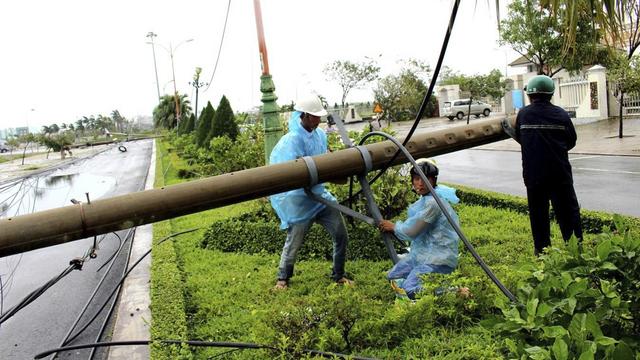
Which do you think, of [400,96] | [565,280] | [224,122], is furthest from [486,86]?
[565,280]

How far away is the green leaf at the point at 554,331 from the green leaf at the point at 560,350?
0.31 feet

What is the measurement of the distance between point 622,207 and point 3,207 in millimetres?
7297

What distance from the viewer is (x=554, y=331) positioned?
169 centimetres

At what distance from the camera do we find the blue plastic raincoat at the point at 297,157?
421cm

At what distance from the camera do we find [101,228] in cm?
273

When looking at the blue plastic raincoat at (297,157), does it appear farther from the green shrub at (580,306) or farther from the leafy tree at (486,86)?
the leafy tree at (486,86)

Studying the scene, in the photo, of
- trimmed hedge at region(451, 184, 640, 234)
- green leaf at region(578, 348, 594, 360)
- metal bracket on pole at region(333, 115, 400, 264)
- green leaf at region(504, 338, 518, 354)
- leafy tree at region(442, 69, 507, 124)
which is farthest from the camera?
leafy tree at region(442, 69, 507, 124)

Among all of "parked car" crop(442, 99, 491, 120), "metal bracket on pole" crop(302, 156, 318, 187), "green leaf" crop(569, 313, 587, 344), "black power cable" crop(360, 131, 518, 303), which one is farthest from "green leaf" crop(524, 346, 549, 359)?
"parked car" crop(442, 99, 491, 120)

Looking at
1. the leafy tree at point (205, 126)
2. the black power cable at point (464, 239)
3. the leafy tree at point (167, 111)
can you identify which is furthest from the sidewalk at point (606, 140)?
the leafy tree at point (167, 111)

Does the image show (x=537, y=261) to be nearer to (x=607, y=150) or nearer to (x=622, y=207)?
(x=622, y=207)

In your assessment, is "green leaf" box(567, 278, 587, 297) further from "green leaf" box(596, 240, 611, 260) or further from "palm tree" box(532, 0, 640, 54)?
"palm tree" box(532, 0, 640, 54)

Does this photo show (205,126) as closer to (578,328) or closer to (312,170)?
(312,170)

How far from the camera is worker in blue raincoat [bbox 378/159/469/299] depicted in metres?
3.61

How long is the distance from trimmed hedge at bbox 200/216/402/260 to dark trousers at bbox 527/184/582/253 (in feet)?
4.47
